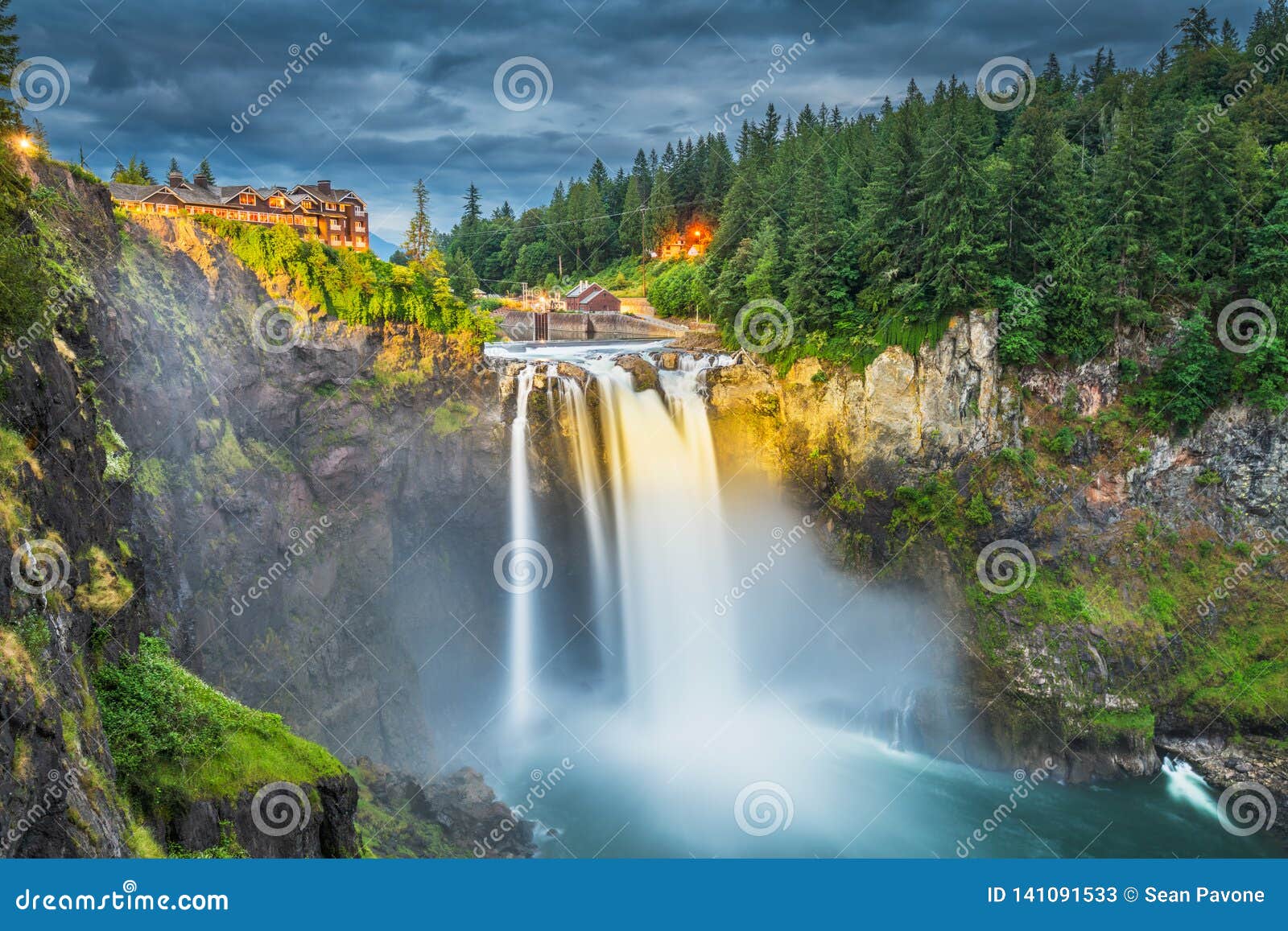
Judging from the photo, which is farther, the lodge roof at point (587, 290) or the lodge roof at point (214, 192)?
the lodge roof at point (587, 290)

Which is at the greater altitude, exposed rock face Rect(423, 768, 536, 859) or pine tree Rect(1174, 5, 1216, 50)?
pine tree Rect(1174, 5, 1216, 50)

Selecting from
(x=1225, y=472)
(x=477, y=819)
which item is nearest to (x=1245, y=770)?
(x=1225, y=472)

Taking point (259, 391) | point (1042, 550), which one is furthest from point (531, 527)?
point (1042, 550)

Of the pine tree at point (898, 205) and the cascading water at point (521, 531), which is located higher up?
the pine tree at point (898, 205)

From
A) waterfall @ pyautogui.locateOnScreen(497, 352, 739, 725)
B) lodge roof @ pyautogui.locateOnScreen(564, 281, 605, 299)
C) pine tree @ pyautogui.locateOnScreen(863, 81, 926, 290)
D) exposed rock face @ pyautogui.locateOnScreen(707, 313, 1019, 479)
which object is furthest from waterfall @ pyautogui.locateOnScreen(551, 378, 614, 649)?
lodge roof @ pyautogui.locateOnScreen(564, 281, 605, 299)

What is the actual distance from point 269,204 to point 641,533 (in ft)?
57.1

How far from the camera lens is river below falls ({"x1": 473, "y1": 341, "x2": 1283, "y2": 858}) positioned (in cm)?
2347

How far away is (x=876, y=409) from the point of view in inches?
1059

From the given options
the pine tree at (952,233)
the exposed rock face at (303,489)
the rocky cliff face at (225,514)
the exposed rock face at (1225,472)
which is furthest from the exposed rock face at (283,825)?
the exposed rock face at (1225,472)

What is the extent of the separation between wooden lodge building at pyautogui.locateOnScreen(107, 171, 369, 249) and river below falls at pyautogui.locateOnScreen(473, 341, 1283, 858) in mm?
8917

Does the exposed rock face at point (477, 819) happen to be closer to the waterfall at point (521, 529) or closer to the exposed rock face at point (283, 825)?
the waterfall at point (521, 529)

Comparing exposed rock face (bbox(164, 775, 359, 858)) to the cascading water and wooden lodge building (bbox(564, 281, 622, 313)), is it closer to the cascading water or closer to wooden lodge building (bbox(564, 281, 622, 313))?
the cascading water

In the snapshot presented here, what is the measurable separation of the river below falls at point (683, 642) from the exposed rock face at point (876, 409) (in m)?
1.25

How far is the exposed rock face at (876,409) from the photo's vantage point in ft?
85.8
